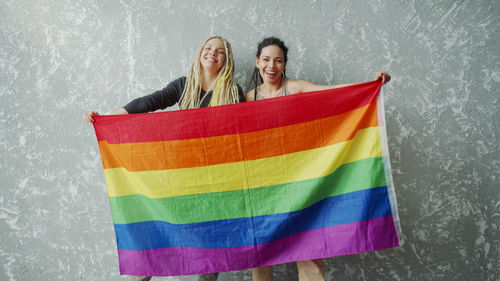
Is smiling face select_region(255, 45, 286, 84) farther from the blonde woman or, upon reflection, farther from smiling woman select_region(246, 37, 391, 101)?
the blonde woman

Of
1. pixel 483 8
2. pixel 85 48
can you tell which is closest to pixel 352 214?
pixel 483 8

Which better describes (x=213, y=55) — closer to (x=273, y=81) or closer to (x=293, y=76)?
(x=273, y=81)

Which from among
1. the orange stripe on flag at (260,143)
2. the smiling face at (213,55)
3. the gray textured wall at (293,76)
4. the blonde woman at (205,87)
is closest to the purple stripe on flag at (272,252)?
the blonde woman at (205,87)

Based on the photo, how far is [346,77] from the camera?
1.69m

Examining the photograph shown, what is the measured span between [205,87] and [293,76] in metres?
0.48

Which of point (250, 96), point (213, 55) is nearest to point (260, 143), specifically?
point (250, 96)

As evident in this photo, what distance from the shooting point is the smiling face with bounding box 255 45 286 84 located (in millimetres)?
1501

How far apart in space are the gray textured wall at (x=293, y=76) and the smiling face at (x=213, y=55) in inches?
7.0

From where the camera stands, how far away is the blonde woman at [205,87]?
149cm

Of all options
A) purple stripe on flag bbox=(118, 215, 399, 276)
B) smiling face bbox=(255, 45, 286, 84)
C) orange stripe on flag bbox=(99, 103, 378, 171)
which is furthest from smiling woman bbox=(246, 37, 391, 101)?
purple stripe on flag bbox=(118, 215, 399, 276)

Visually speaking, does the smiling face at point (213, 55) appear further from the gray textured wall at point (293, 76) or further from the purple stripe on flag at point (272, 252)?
the purple stripe on flag at point (272, 252)

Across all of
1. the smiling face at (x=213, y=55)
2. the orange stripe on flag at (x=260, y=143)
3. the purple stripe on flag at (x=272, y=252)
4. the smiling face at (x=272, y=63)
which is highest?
the smiling face at (x=213, y=55)

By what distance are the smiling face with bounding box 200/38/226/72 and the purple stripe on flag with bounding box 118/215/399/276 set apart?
85 centimetres

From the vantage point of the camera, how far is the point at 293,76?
172 cm
